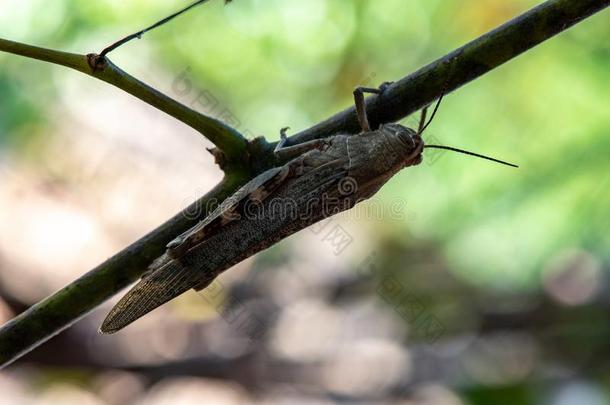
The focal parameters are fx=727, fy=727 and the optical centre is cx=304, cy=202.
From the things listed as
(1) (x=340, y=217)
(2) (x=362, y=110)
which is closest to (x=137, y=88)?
(2) (x=362, y=110)

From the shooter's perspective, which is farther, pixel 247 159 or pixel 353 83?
pixel 353 83

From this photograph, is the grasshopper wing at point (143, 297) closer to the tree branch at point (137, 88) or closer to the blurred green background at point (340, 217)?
the tree branch at point (137, 88)

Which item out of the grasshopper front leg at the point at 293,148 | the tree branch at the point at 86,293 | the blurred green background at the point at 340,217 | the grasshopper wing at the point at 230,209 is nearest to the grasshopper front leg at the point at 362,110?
the grasshopper front leg at the point at 293,148

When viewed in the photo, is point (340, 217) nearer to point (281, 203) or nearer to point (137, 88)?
point (281, 203)

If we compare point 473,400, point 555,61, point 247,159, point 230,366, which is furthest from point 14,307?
point 555,61

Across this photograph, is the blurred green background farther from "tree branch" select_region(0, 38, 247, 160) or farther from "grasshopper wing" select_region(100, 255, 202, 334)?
"tree branch" select_region(0, 38, 247, 160)

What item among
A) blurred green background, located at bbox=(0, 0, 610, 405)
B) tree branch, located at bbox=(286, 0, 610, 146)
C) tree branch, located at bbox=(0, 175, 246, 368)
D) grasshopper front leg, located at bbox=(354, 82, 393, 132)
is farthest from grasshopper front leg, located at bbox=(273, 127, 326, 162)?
blurred green background, located at bbox=(0, 0, 610, 405)

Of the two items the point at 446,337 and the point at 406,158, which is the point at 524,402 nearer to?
the point at 446,337
